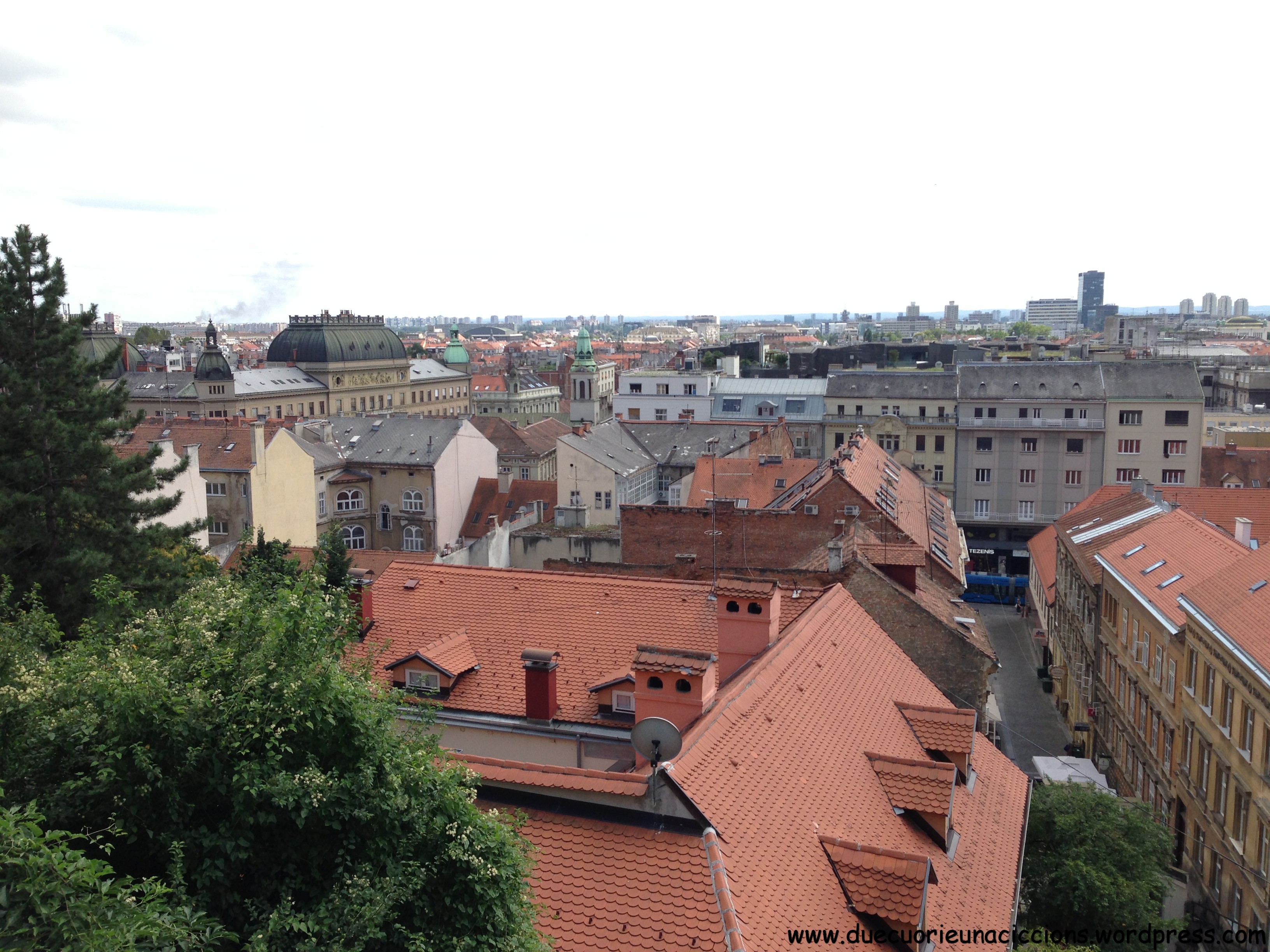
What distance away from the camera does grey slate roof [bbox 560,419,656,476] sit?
193ft

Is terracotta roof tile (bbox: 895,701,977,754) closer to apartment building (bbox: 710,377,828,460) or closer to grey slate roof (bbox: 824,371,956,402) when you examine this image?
apartment building (bbox: 710,377,828,460)

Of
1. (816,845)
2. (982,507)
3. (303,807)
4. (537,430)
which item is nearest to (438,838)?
(303,807)

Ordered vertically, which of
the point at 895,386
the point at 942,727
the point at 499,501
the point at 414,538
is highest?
the point at 895,386

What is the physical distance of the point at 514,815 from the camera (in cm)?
1364

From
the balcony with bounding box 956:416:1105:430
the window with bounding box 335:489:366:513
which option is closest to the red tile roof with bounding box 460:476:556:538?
the window with bounding box 335:489:366:513

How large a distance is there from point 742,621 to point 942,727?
184 inches

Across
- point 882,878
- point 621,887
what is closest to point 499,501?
point 882,878

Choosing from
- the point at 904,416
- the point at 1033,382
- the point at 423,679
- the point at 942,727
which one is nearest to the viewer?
the point at 942,727

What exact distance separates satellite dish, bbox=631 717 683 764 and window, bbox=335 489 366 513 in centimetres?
5691

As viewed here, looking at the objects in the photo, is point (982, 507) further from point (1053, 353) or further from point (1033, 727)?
point (1053, 353)

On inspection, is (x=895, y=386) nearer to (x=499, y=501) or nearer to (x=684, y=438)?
(x=684, y=438)

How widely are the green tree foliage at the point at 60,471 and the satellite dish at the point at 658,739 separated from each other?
54.4ft

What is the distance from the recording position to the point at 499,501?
68375 mm

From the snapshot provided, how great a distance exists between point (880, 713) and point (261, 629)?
40.7 feet
